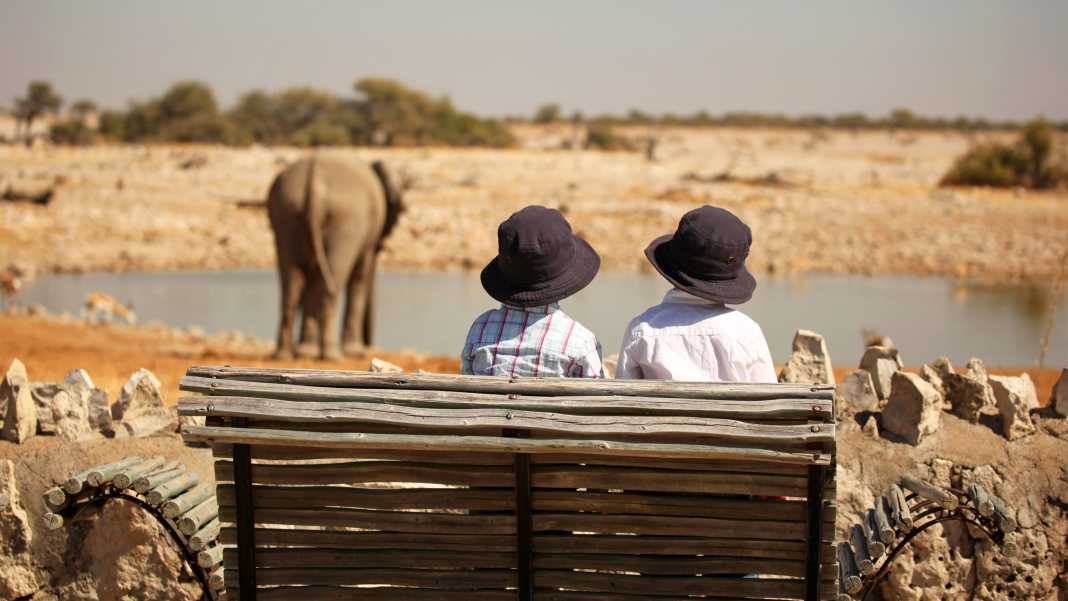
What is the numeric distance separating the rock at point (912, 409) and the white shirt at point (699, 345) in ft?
3.45

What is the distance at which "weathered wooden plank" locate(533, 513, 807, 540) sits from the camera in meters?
2.96

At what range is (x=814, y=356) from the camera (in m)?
4.57

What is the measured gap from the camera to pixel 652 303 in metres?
15.9

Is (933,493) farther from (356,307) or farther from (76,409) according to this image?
(356,307)

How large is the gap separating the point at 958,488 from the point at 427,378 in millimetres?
2191

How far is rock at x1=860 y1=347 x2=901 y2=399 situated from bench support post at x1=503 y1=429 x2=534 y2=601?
6.47ft

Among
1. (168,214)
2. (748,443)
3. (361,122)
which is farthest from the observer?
(361,122)

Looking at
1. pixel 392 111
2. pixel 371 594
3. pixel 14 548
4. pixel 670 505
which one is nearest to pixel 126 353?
pixel 14 548

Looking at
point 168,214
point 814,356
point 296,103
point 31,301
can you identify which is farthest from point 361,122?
point 814,356

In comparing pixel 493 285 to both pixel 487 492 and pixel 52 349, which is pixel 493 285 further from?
pixel 52 349

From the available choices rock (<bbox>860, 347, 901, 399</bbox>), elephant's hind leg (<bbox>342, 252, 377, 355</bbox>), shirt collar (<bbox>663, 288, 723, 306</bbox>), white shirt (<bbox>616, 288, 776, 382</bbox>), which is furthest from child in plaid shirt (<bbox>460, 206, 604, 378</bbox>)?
elephant's hind leg (<bbox>342, 252, 377, 355</bbox>)

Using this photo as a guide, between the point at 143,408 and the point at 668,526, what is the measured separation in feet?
8.15

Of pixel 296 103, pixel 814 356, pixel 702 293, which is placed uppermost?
pixel 296 103

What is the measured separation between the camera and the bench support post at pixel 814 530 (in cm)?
292
